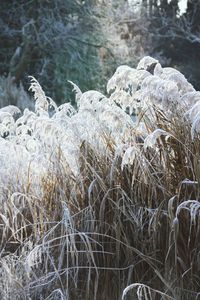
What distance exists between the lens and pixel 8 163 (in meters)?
3.42

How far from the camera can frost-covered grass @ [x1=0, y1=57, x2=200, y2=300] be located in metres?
2.66

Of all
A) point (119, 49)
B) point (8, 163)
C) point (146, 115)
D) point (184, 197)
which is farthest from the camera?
point (119, 49)

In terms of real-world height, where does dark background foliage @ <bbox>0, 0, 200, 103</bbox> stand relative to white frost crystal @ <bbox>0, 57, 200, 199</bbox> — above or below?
above

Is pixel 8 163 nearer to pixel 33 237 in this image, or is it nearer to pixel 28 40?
pixel 33 237

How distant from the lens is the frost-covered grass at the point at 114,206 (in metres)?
2.66

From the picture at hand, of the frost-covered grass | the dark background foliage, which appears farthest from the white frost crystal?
the dark background foliage

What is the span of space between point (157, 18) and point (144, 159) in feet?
48.4

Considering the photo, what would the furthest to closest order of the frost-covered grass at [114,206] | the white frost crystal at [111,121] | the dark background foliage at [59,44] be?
the dark background foliage at [59,44], the white frost crystal at [111,121], the frost-covered grass at [114,206]

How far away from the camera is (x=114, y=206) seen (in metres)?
2.83

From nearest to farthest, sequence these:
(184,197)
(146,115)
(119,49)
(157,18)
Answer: (184,197) < (146,115) < (119,49) < (157,18)

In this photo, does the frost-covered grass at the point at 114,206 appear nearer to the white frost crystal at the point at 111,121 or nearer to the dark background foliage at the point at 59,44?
the white frost crystal at the point at 111,121

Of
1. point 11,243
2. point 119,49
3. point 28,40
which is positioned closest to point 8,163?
point 11,243

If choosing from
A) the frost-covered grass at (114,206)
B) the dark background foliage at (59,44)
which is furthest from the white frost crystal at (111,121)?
the dark background foliage at (59,44)

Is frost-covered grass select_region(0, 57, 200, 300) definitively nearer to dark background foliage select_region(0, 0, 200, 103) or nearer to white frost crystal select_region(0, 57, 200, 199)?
white frost crystal select_region(0, 57, 200, 199)
